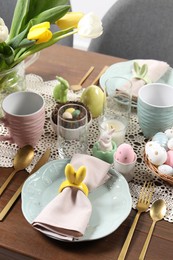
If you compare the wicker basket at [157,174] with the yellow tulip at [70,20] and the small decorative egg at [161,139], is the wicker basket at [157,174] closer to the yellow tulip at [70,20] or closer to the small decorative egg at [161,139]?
the small decorative egg at [161,139]

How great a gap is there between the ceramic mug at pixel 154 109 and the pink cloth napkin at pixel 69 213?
21 cm

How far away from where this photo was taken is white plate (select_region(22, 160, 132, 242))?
861 millimetres

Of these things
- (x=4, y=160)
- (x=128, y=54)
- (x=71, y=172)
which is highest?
(x=71, y=172)

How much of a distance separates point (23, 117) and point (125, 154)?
249mm

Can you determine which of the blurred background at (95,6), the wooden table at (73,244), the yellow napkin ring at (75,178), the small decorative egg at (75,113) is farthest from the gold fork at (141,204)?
the blurred background at (95,6)

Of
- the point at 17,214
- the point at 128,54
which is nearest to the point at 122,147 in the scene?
the point at 17,214

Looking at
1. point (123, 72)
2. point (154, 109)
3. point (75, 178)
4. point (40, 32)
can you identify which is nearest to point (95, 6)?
point (123, 72)

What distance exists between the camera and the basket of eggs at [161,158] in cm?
95

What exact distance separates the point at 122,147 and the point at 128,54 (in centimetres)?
82

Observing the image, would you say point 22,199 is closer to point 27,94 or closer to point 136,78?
point 27,94

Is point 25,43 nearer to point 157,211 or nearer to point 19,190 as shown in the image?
point 19,190

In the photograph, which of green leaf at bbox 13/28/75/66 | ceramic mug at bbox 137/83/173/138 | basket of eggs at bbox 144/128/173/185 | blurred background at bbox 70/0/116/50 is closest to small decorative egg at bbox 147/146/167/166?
basket of eggs at bbox 144/128/173/185

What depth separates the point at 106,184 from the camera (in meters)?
0.96

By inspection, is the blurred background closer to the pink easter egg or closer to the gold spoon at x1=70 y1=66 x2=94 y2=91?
the gold spoon at x1=70 y1=66 x2=94 y2=91
